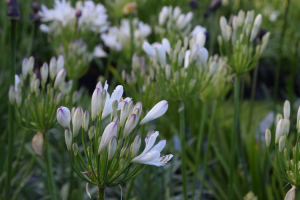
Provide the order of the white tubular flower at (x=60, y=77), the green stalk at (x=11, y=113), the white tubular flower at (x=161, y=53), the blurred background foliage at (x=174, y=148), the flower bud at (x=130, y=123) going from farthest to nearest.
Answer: the blurred background foliage at (x=174, y=148) → the white tubular flower at (x=161, y=53) → the white tubular flower at (x=60, y=77) → the green stalk at (x=11, y=113) → the flower bud at (x=130, y=123)

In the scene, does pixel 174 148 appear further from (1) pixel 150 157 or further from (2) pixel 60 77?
(1) pixel 150 157

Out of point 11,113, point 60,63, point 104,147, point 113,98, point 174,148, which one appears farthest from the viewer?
point 174,148

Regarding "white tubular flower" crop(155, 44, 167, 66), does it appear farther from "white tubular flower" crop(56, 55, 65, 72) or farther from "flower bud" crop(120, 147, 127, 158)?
"flower bud" crop(120, 147, 127, 158)

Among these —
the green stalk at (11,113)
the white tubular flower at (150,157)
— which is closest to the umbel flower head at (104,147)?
the white tubular flower at (150,157)

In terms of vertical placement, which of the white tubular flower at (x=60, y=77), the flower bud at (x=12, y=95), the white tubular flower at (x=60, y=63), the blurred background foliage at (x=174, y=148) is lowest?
the blurred background foliage at (x=174, y=148)

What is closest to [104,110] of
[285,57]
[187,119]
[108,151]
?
[108,151]

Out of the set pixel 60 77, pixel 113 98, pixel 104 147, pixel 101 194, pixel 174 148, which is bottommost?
pixel 174 148

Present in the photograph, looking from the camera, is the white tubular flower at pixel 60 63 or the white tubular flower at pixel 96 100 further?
the white tubular flower at pixel 60 63

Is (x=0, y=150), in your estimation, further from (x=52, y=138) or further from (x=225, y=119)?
(x=225, y=119)

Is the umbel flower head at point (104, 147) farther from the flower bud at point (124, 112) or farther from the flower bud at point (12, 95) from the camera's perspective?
the flower bud at point (12, 95)

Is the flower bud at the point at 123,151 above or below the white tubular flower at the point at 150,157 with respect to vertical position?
above

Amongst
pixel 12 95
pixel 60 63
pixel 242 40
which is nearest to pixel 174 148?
pixel 242 40
